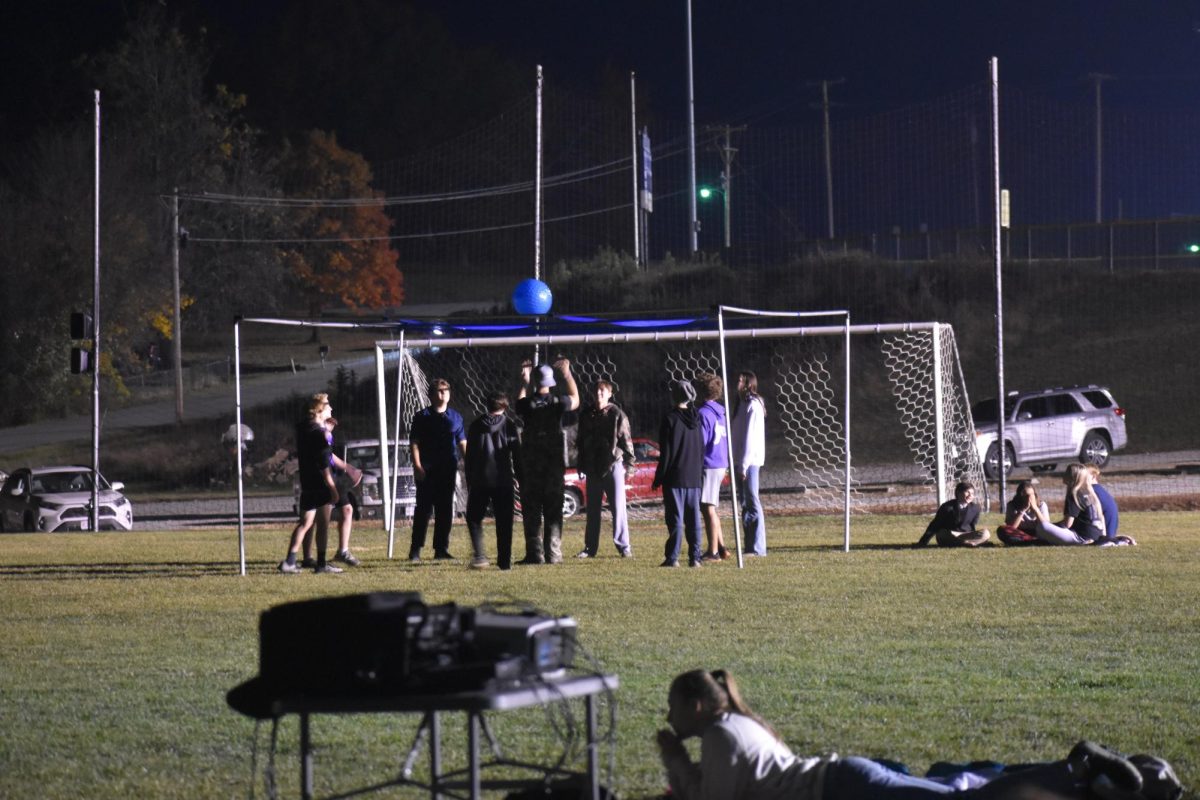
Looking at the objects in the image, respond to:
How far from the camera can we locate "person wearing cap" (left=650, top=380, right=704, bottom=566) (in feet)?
49.3

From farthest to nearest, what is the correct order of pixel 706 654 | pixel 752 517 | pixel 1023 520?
pixel 1023 520 < pixel 752 517 < pixel 706 654

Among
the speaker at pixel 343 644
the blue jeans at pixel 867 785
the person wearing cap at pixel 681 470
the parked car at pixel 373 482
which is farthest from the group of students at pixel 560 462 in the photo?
the speaker at pixel 343 644

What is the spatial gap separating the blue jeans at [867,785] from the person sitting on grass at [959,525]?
39.7 feet

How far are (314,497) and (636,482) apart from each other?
11272mm

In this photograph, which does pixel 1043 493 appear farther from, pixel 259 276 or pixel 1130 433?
pixel 259 276

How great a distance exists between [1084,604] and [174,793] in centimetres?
766

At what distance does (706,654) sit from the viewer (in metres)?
9.50

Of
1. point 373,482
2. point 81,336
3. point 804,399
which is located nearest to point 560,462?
point 373,482

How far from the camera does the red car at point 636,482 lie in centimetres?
2444

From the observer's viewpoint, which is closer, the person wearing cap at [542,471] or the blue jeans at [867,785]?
the blue jeans at [867,785]

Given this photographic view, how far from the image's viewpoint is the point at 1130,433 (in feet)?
131

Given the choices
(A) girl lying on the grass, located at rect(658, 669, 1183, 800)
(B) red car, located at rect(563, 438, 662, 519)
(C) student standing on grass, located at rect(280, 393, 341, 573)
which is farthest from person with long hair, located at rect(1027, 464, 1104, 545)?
(A) girl lying on the grass, located at rect(658, 669, 1183, 800)

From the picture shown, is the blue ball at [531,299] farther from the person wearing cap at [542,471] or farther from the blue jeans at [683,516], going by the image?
the blue jeans at [683,516]

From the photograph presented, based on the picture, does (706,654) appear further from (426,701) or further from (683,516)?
(683,516)
